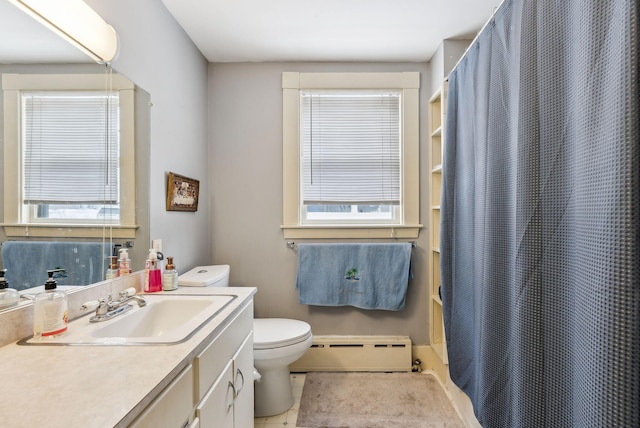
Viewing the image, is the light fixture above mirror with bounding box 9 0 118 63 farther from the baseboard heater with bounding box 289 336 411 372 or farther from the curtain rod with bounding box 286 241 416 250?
the baseboard heater with bounding box 289 336 411 372

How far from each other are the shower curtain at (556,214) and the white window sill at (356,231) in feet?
2.62

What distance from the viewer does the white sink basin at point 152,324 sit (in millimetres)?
860

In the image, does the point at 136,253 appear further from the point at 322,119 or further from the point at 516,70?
the point at 516,70

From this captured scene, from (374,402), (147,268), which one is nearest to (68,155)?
(147,268)

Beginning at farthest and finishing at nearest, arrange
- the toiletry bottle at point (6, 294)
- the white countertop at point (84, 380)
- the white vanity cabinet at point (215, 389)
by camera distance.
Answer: the toiletry bottle at point (6, 294)
the white vanity cabinet at point (215, 389)
the white countertop at point (84, 380)

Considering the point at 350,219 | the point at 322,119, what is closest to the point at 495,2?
the point at 322,119

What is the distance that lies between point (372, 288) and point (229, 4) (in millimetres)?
1958

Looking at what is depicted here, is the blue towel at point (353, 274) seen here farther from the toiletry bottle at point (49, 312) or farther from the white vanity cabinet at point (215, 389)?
the toiletry bottle at point (49, 312)

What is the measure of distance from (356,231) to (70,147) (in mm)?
1670

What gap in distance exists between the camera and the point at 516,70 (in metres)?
0.99

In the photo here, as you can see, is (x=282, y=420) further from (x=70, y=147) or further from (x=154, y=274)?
(x=70, y=147)

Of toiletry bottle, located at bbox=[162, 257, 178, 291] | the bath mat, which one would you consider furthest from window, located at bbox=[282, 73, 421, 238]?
the bath mat

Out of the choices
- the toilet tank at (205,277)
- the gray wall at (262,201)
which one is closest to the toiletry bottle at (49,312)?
the toilet tank at (205,277)

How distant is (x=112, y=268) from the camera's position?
1.24 metres
